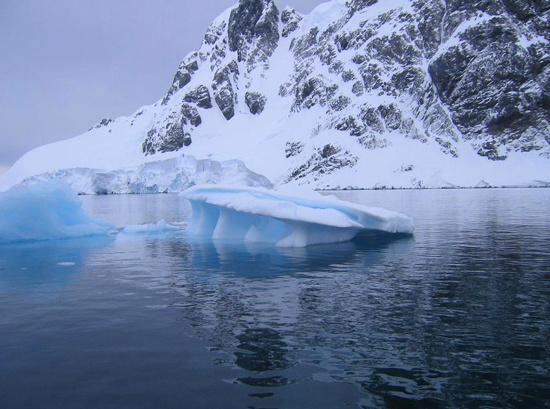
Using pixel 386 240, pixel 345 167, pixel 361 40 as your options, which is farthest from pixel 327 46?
pixel 386 240

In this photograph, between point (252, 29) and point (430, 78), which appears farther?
point (252, 29)

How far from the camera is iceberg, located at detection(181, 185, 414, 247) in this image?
18766 mm

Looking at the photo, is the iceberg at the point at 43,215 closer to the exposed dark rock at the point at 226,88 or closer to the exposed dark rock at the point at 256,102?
the exposed dark rock at the point at 256,102

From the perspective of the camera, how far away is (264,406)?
561cm

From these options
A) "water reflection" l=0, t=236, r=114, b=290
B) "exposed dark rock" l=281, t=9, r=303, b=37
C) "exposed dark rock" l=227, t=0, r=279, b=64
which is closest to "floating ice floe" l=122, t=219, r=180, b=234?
"water reflection" l=0, t=236, r=114, b=290

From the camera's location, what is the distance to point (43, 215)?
901 inches

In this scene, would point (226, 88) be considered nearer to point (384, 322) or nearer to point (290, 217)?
point (290, 217)

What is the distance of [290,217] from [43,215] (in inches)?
547

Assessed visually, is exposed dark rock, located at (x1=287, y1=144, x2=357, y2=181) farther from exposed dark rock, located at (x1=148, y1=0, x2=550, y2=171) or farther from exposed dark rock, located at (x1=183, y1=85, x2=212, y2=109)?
exposed dark rock, located at (x1=183, y1=85, x2=212, y2=109)

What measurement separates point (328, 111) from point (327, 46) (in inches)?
1190

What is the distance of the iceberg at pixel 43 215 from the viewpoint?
2122 centimetres

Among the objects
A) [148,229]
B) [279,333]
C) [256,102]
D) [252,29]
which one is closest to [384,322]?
[279,333]

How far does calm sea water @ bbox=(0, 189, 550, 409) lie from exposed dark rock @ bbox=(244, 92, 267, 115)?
165486 mm

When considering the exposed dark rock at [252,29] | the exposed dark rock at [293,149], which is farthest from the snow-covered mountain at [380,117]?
the exposed dark rock at [252,29]
